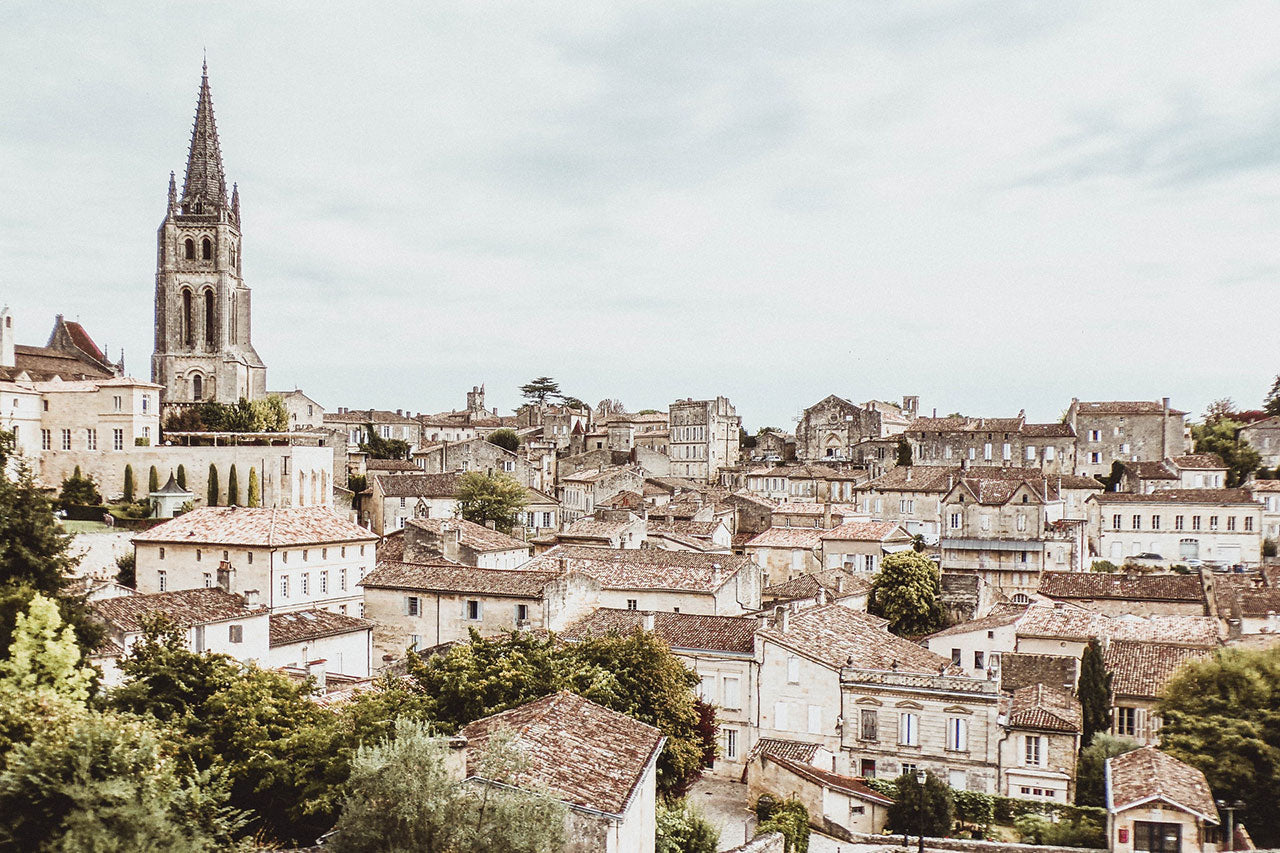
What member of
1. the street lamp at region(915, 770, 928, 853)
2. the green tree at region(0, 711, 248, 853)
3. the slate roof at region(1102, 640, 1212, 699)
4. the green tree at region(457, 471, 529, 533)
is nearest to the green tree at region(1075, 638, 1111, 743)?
the slate roof at region(1102, 640, 1212, 699)

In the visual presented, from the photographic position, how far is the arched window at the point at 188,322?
71500 millimetres

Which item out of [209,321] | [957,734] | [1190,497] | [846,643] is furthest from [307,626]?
[1190,497]

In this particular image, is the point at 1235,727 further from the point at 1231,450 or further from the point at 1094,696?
the point at 1231,450

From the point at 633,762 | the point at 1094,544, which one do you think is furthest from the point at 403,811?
the point at 1094,544

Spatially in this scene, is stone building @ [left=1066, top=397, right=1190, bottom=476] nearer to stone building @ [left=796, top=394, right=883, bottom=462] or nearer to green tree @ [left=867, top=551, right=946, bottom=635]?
stone building @ [left=796, top=394, right=883, bottom=462]

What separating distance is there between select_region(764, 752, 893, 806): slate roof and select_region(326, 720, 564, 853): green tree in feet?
45.5

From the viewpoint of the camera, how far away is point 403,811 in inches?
472

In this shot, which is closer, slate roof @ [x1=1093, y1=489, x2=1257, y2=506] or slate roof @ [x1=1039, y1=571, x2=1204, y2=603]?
slate roof @ [x1=1039, y1=571, x2=1204, y2=603]

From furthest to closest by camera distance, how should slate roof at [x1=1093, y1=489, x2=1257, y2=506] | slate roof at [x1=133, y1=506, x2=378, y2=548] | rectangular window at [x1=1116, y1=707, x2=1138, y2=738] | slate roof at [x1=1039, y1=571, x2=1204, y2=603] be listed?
1. slate roof at [x1=1093, y1=489, x2=1257, y2=506]
2. slate roof at [x1=1039, y1=571, x2=1204, y2=603]
3. slate roof at [x1=133, y1=506, x2=378, y2=548]
4. rectangular window at [x1=1116, y1=707, x2=1138, y2=738]

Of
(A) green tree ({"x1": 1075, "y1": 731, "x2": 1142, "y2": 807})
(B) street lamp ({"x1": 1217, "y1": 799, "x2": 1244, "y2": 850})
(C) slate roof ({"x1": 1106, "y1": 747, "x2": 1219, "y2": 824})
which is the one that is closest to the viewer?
(C) slate roof ({"x1": 1106, "y1": 747, "x2": 1219, "y2": 824})

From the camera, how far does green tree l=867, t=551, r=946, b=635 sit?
4484cm

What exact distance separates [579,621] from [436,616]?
5.55 metres

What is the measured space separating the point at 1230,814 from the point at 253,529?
3426 cm

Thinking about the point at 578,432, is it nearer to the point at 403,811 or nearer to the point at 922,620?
the point at 922,620
